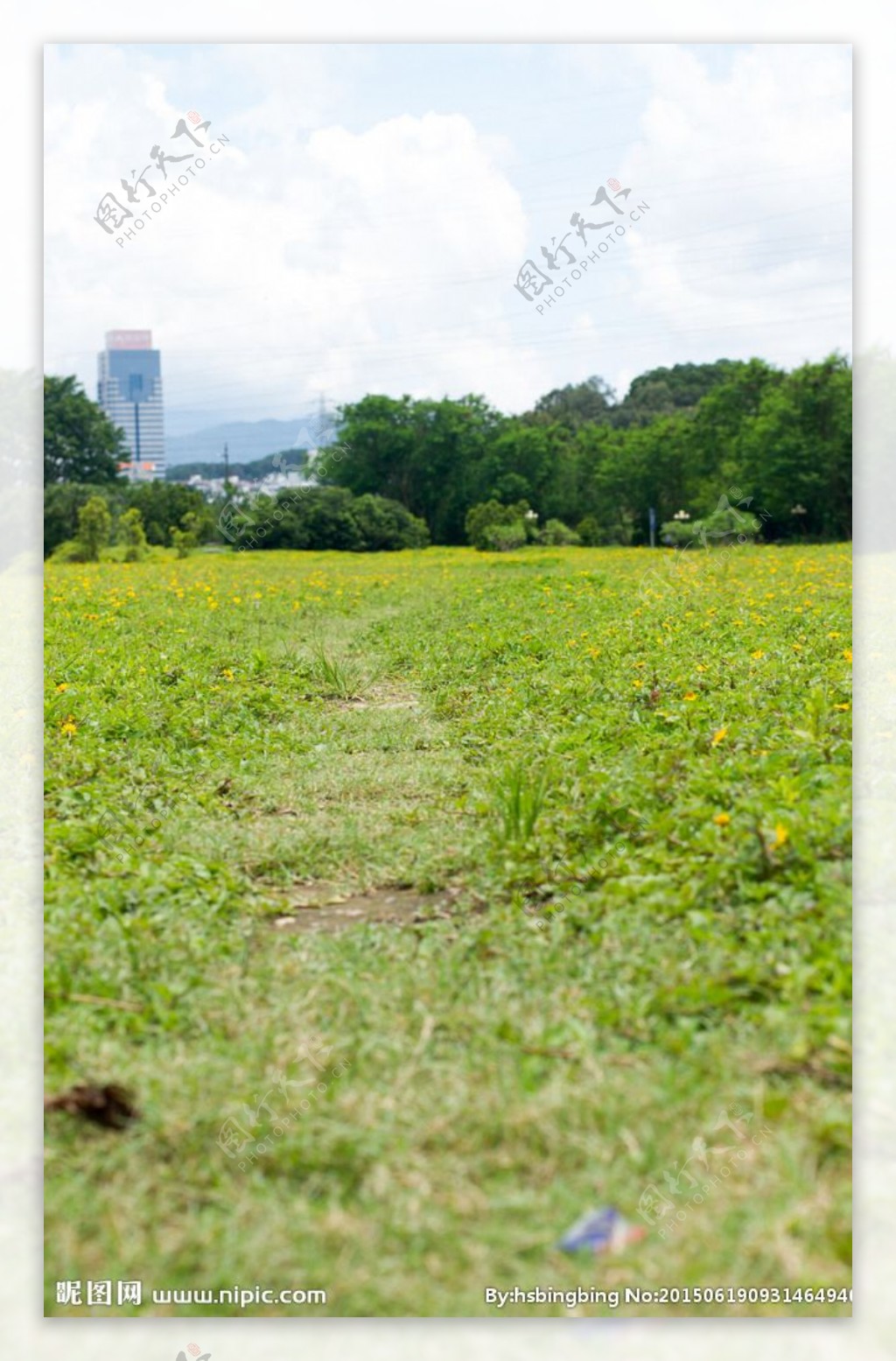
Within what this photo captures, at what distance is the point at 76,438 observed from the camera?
19.6 ft

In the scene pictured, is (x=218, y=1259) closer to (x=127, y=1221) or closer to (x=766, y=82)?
(x=127, y=1221)

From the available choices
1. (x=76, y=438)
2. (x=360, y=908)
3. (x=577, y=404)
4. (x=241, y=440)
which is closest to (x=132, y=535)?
(x=76, y=438)

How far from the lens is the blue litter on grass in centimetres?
181

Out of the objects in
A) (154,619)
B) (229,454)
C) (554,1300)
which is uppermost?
(229,454)

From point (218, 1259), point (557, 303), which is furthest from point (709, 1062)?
point (557, 303)

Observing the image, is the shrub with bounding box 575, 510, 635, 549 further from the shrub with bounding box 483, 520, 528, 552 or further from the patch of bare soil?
the patch of bare soil

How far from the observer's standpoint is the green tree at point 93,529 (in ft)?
26.1

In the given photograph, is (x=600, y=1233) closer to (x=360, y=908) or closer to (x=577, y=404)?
(x=360, y=908)

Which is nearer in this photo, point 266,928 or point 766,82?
point 266,928

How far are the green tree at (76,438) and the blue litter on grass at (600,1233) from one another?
3619 mm

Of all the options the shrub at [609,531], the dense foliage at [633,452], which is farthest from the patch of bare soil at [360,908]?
the shrub at [609,531]

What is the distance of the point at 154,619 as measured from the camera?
6734mm

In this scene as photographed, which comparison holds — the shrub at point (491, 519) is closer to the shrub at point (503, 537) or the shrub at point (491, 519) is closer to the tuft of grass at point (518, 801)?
the shrub at point (503, 537)
